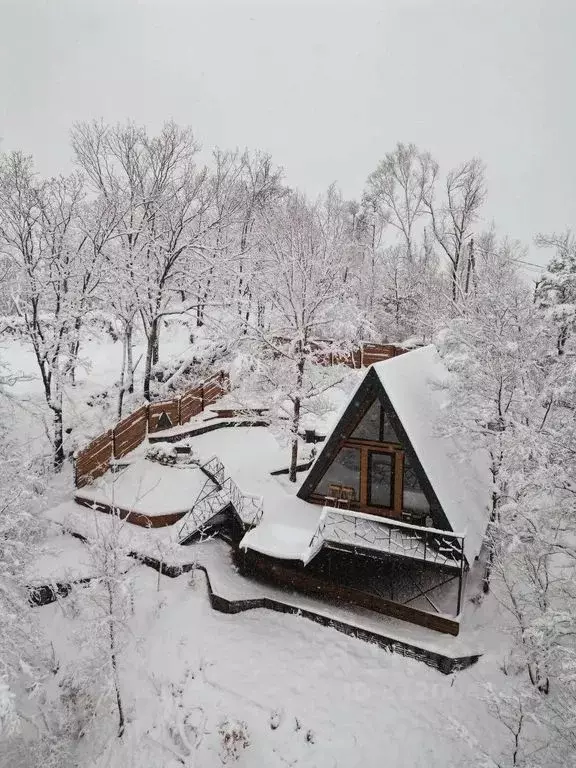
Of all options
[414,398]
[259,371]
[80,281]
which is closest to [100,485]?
[259,371]

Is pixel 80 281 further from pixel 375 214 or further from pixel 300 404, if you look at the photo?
pixel 375 214

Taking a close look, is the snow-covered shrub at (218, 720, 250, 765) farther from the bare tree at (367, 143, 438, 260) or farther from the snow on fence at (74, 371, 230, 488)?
the bare tree at (367, 143, 438, 260)

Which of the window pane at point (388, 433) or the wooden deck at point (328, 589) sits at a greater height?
the window pane at point (388, 433)

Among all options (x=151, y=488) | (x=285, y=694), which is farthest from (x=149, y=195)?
(x=285, y=694)

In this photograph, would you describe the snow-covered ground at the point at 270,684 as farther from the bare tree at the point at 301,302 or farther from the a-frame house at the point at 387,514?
the bare tree at the point at 301,302

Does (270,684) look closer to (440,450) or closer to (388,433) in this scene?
(388,433)

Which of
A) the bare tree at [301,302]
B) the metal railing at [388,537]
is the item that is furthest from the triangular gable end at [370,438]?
the bare tree at [301,302]

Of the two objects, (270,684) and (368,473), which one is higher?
(368,473)
